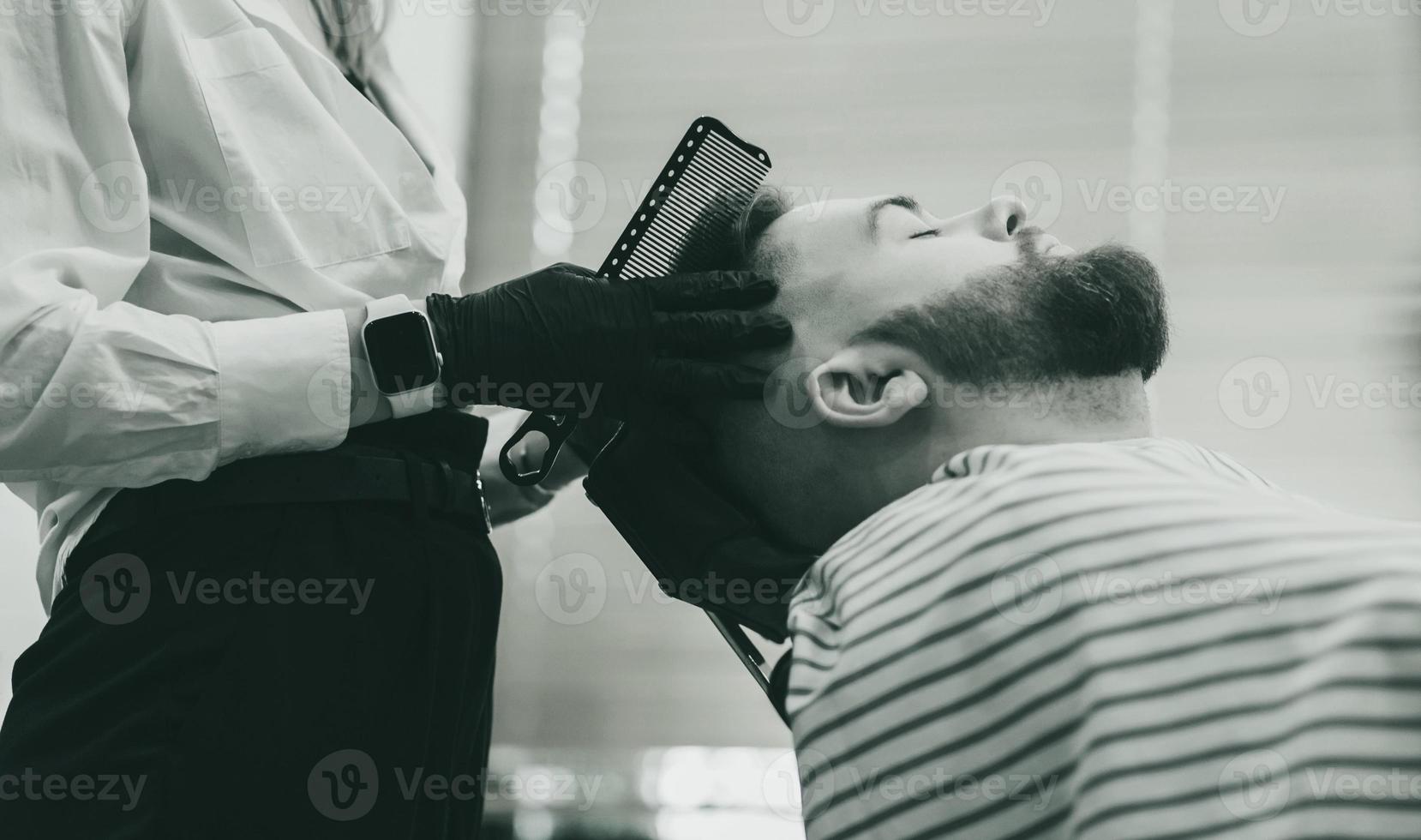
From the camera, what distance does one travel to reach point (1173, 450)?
1041 millimetres

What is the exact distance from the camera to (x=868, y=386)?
3.99 feet

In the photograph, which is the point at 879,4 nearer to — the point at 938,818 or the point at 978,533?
the point at 978,533

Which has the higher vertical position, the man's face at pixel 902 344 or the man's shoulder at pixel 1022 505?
the man's face at pixel 902 344

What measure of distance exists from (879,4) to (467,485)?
1.78 meters

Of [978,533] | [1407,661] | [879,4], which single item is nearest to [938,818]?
[978,533]

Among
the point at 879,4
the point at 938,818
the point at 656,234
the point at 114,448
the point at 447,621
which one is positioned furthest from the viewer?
the point at 879,4

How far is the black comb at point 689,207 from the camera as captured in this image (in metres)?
1.32

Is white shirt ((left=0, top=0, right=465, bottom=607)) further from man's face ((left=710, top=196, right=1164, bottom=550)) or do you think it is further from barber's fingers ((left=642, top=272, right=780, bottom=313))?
man's face ((left=710, top=196, right=1164, bottom=550))

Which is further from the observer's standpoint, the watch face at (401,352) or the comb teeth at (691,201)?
the comb teeth at (691,201)

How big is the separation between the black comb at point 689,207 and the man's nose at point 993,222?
26 cm

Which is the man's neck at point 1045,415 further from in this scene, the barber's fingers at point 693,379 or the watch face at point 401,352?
the watch face at point 401,352

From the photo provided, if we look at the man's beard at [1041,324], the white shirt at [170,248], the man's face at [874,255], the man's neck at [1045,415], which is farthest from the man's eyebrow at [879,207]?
the white shirt at [170,248]

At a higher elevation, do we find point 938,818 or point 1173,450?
point 1173,450

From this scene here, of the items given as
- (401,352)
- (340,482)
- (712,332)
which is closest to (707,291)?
(712,332)
